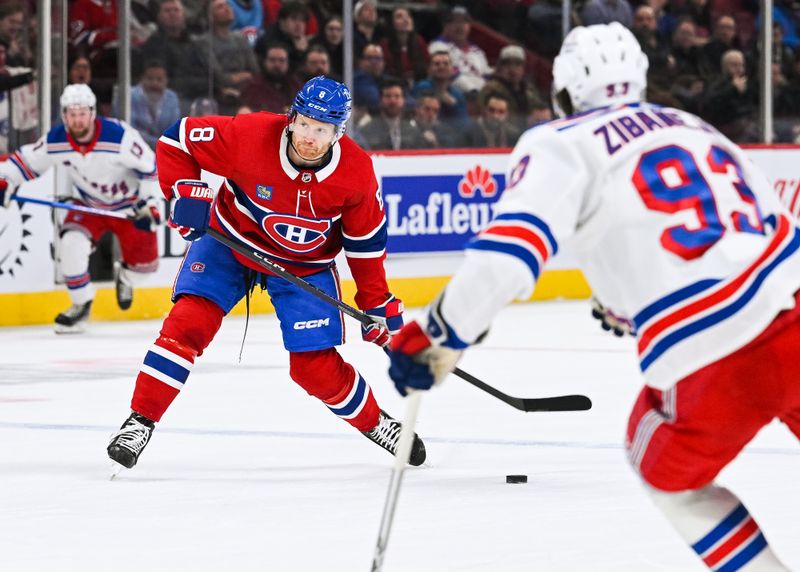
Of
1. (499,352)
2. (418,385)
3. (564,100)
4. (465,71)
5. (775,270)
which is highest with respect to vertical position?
(564,100)

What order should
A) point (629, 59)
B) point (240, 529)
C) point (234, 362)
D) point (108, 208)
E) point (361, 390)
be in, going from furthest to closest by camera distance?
point (108, 208)
point (234, 362)
point (361, 390)
point (240, 529)
point (629, 59)

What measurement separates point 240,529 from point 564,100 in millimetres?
1417

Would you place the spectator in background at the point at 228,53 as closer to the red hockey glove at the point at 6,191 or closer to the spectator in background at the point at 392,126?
the spectator in background at the point at 392,126

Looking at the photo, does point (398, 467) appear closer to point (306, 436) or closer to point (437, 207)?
point (306, 436)

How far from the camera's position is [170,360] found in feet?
14.2

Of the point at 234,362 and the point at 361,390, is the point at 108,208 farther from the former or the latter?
the point at 361,390

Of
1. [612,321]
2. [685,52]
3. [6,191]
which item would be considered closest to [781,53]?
[685,52]

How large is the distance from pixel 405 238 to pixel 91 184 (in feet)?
5.67

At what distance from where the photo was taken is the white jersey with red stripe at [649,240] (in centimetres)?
237

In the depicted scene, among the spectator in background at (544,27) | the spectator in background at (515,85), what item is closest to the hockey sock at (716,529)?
the spectator in background at (515,85)

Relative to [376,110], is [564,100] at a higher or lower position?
higher

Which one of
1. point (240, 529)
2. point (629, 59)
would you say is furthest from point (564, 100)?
point (240, 529)

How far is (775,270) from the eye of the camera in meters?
2.43

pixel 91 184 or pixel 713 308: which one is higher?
pixel 713 308
